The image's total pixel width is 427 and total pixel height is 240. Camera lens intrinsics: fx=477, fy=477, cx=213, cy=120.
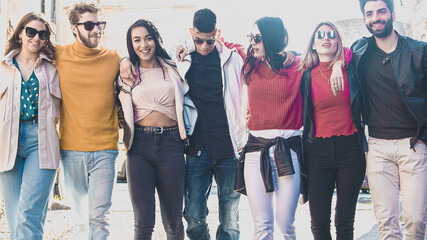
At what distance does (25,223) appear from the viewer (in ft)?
13.5

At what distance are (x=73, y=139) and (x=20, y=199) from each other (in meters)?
0.69

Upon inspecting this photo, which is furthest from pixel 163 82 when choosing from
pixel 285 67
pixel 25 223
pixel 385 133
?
pixel 385 133

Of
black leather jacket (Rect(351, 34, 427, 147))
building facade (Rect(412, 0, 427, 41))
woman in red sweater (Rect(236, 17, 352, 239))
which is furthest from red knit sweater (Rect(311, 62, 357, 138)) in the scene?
building facade (Rect(412, 0, 427, 41))

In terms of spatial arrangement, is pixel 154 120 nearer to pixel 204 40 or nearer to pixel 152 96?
pixel 152 96

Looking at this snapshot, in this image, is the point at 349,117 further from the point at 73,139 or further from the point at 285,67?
the point at 73,139

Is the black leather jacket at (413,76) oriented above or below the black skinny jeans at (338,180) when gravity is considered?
above

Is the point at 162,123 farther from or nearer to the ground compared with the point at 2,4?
nearer to the ground

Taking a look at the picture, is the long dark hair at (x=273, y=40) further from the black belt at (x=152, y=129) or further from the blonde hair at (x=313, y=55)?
the black belt at (x=152, y=129)

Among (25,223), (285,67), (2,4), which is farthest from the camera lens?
(2,4)

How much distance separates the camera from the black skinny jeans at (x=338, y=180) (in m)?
4.23

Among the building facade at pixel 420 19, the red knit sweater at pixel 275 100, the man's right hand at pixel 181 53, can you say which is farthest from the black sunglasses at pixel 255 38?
the building facade at pixel 420 19

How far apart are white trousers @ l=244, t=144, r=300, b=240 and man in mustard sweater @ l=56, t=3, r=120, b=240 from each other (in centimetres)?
129

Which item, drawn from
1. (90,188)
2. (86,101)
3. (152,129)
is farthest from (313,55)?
(90,188)

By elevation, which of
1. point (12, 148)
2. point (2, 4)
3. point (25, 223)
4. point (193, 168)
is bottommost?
point (25, 223)
